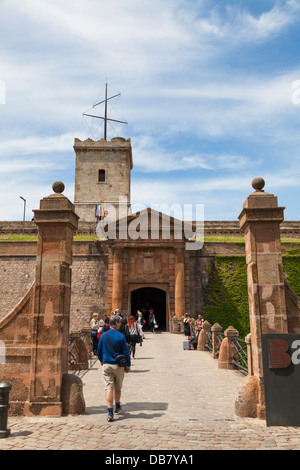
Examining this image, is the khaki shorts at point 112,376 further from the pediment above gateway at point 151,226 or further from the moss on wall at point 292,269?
the moss on wall at point 292,269

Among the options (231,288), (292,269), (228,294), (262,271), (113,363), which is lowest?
(113,363)

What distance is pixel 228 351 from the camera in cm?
1202

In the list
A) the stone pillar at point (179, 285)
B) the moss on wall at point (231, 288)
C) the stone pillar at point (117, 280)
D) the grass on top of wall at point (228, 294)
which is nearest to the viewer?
the stone pillar at point (179, 285)

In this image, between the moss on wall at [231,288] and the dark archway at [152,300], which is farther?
the dark archway at [152,300]

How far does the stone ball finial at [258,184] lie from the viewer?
742 centimetres

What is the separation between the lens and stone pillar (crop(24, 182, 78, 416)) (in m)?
6.79

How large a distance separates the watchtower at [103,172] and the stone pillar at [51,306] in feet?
119

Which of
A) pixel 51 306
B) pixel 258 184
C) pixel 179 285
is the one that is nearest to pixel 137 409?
pixel 51 306

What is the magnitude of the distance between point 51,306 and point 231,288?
844 inches

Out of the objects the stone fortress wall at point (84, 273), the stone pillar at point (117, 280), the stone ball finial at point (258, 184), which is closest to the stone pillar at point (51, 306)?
the stone ball finial at point (258, 184)

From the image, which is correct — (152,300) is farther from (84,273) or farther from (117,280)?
(117,280)

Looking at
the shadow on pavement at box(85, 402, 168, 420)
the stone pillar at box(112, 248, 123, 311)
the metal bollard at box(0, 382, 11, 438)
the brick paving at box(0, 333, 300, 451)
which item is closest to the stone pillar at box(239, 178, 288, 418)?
the brick paving at box(0, 333, 300, 451)

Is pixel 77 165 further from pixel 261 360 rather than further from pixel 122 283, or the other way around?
pixel 261 360

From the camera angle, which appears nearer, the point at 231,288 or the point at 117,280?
the point at 117,280
